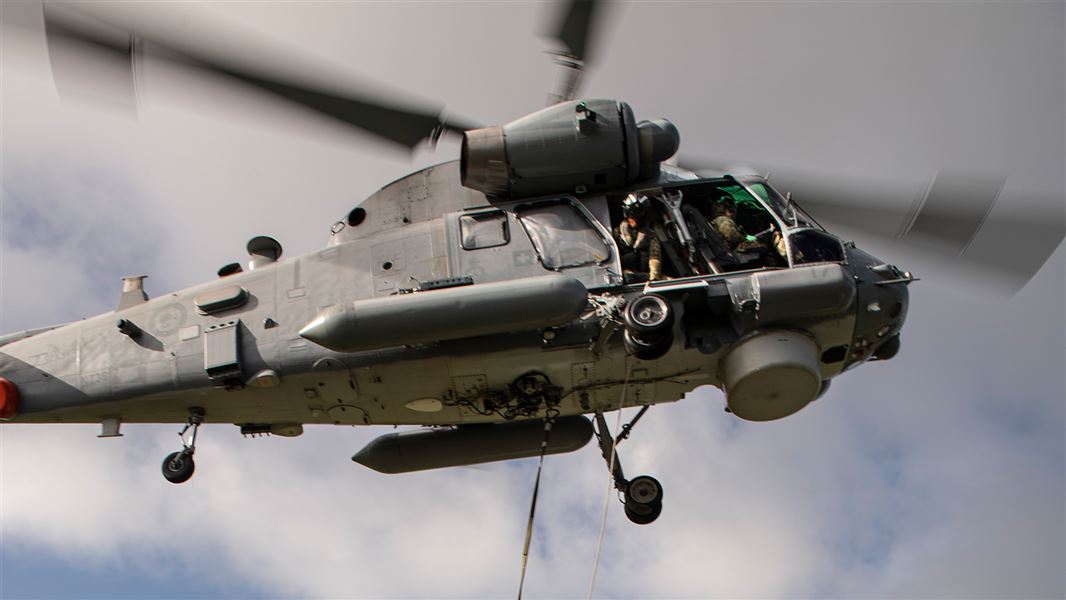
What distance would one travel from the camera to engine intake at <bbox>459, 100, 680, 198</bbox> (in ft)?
36.1

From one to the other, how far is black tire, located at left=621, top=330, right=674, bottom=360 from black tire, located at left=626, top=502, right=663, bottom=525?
2322 mm

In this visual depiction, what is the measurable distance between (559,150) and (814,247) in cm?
303

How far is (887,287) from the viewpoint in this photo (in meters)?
10.6

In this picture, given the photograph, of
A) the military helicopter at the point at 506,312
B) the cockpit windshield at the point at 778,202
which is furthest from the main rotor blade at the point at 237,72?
the cockpit windshield at the point at 778,202

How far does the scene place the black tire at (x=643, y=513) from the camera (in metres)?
11.5

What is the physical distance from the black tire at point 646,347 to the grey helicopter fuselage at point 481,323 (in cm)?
4

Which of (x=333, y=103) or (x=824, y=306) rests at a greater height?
(x=333, y=103)

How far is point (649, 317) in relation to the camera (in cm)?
977

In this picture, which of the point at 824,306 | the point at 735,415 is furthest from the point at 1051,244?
the point at 735,415

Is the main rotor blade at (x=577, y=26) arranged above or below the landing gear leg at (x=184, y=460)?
above

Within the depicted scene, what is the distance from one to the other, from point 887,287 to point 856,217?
3.97 feet

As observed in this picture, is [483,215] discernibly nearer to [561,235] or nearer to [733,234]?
[561,235]

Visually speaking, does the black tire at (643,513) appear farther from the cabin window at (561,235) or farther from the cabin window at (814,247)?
the cabin window at (814,247)

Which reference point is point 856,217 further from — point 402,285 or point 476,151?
point 402,285
